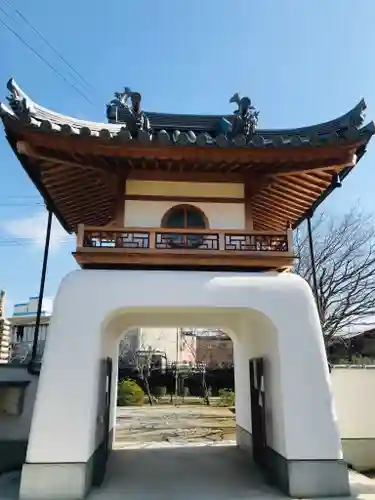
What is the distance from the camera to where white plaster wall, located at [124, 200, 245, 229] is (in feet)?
19.2

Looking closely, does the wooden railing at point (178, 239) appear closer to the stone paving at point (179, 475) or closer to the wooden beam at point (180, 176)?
the wooden beam at point (180, 176)

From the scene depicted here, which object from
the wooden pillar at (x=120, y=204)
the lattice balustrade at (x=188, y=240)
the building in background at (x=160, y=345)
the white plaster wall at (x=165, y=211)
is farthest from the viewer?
the building in background at (x=160, y=345)

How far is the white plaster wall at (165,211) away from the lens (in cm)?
585

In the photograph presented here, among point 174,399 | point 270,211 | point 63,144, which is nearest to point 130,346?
point 174,399

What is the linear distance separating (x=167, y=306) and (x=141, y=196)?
171 cm

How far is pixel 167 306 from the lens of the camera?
5.16 metres

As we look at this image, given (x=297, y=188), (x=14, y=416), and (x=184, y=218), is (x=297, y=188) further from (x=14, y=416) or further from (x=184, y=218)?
(x=14, y=416)

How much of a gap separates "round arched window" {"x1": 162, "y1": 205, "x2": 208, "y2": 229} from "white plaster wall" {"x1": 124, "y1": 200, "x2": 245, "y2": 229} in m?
0.06

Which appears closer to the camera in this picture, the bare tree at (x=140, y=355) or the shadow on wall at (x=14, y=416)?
the shadow on wall at (x=14, y=416)

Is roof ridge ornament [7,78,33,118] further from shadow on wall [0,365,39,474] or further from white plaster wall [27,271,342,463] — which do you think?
shadow on wall [0,365,39,474]

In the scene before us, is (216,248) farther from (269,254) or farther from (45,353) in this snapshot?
(45,353)

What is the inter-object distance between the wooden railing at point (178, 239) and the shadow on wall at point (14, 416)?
8.72 feet

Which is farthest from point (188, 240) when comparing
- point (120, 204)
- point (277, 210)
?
point (277, 210)

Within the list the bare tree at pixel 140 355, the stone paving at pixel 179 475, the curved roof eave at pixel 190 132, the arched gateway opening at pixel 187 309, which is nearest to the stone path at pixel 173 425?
the stone paving at pixel 179 475
